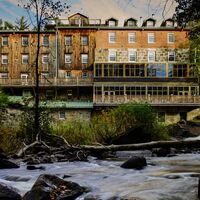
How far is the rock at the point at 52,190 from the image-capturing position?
29.0 ft

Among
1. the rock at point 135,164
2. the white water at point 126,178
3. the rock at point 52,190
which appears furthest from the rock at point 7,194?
the rock at point 135,164

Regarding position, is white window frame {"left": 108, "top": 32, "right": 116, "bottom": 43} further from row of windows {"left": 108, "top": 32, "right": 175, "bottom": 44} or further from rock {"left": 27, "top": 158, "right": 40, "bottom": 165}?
rock {"left": 27, "top": 158, "right": 40, "bottom": 165}

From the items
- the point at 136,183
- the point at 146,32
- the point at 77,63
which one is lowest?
the point at 136,183

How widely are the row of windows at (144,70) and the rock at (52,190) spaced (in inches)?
2052

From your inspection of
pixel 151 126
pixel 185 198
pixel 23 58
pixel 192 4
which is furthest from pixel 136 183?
pixel 23 58

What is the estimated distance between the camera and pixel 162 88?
60.6 m

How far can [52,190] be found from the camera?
30.3ft

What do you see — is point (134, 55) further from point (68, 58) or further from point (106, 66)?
point (68, 58)

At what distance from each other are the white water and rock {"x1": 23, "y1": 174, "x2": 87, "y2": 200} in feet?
0.99

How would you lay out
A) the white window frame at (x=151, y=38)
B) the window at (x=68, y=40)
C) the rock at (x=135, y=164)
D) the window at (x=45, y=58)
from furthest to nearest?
the window at (x=45, y=58) < the window at (x=68, y=40) < the white window frame at (x=151, y=38) < the rock at (x=135, y=164)

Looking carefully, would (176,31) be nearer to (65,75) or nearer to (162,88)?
(162,88)

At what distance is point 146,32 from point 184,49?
669cm

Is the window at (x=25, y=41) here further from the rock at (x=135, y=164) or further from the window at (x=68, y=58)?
the rock at (x=135, y=164)

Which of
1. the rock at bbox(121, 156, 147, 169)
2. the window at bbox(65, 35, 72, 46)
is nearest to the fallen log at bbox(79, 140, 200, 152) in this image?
the rock at bbox(121, 156, 147, 169)
